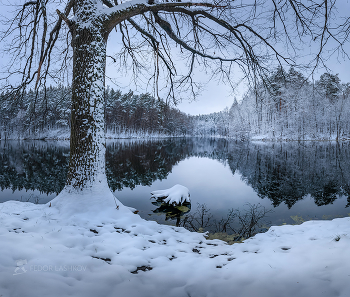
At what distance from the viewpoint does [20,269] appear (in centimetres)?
164

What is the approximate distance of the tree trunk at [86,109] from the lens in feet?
12.0

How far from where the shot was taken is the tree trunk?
12.0 ft

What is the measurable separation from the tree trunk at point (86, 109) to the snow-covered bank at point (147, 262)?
2.62 ft

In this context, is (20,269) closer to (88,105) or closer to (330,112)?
(88,105)

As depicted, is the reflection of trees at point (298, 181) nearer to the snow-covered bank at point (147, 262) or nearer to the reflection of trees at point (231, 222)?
the reflection of trees at point (231, 222)

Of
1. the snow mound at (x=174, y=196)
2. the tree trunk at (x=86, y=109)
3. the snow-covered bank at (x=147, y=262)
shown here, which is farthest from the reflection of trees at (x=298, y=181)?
the tree trunk at (x=86, y=109)

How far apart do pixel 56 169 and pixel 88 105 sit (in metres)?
12.0

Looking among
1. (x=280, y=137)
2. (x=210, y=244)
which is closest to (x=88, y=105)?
(x=210, y=244)

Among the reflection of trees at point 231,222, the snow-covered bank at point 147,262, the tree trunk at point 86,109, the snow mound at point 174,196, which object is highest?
the tree trunk at point 86,109

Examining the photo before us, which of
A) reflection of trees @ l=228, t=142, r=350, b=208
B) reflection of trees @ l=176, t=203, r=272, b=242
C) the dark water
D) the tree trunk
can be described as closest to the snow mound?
the dark water

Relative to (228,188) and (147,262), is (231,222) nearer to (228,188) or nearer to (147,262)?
(147,262)

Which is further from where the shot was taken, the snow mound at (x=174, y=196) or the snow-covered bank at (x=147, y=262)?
the snow mound at (x=174, y=196)

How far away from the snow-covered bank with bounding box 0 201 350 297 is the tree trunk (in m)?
0.80

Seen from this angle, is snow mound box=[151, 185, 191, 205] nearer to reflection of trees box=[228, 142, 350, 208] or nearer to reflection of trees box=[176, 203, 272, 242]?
reflection of trees box=[176, 203, 272, 242]
